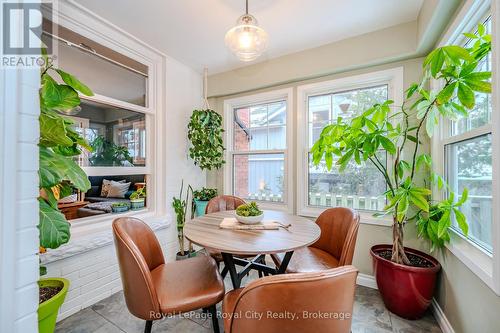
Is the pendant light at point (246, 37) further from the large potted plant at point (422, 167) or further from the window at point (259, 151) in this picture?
the window at point (259, 151)

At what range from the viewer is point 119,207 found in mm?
2480

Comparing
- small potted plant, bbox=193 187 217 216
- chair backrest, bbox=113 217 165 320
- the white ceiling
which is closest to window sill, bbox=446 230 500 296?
chair backrest, bbox=113 217 165 320

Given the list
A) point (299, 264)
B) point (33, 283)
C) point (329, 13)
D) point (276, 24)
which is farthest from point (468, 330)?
point (276, 24)

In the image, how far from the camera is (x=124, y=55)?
2.43m

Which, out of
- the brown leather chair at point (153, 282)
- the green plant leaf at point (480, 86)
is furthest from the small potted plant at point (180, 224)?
the green plant leaf at point (480, 86)

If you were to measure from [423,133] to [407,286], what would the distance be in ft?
A: 4.66

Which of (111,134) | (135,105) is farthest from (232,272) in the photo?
(135,105)

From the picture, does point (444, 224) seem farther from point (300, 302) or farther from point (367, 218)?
point (300, 302)

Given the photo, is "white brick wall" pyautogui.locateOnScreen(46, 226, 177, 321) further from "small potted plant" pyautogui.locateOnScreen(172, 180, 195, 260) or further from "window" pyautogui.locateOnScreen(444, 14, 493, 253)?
"window" pyautogui.locateOnScreen(444, 14, 493, 253)

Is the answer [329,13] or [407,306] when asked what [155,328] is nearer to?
[407,306]

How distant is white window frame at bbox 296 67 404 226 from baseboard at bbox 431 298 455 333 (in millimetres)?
726

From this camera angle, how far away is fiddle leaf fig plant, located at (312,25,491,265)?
1268 millimetres

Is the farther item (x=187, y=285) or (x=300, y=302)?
(x=187, y=285)

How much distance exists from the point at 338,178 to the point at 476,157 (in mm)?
1273
